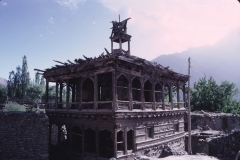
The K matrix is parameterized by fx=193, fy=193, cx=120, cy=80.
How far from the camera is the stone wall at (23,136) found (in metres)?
14.7

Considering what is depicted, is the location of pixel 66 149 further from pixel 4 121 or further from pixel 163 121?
pixel 163 121

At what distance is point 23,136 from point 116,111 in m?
7.60

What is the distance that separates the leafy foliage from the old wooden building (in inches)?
1083

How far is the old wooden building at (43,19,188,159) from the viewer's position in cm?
1584

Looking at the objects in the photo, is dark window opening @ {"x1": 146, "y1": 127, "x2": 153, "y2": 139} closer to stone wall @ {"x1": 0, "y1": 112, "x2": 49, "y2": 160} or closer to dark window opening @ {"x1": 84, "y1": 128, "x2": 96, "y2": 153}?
dark window opening @ {"x1": 84, "y1": 128, "x2": 96, "y2": 153}

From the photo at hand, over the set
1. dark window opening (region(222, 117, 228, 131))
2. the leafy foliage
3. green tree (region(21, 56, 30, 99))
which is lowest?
dark window opening (region(222, 117, 228, 131))

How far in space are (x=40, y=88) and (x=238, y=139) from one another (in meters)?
56.8

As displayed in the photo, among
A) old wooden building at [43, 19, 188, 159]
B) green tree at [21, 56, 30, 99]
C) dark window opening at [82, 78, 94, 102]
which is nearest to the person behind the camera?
old wooden building at [43, 19, 188, 159]

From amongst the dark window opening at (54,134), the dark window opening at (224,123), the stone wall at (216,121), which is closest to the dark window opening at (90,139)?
the dark window opening at (54,134)

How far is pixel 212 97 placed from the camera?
49219mm

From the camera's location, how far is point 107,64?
1566 cm

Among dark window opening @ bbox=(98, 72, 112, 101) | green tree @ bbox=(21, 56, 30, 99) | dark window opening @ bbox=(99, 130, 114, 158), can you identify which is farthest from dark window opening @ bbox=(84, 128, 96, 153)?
green tree @ bbox=(21, 56, 30, 99)

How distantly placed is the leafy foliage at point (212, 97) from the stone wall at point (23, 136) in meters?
42.4

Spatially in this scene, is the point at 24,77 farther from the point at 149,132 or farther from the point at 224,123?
the point at 224,123
